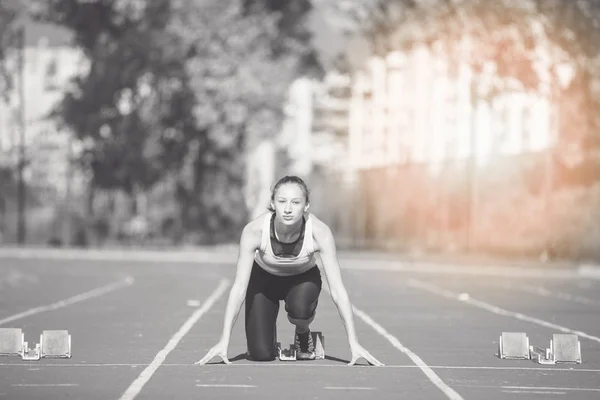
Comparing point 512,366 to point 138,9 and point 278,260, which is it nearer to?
point 278,260

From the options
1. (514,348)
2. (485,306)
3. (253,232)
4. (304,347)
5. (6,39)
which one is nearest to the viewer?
(253,232)

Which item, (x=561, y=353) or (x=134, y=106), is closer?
(x=561, y=353)

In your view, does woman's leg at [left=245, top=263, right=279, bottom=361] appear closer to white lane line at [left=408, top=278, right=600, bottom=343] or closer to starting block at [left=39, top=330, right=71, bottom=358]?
starting block at [left=39, top=330, right=71, bottom=358]

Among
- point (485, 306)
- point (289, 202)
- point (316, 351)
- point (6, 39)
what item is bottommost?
point (485, 306)

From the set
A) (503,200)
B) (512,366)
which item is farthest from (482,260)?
(512,366)

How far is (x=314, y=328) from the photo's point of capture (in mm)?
22281

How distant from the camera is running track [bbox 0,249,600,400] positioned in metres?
Result: 13.5

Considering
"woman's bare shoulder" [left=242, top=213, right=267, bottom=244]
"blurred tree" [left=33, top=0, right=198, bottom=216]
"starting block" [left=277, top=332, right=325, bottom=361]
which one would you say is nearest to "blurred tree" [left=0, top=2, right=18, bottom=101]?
"blurred tree" [left=33, top=0, right=198, bottom=216]

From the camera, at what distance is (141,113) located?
3081 inches

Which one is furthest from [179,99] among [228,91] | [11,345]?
[11,345]

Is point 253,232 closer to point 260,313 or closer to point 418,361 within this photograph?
point 260,313

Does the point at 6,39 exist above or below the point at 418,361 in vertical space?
above

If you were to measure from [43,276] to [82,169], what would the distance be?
Answer: 37110 millimetres

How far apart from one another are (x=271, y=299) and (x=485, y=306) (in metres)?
14.0
